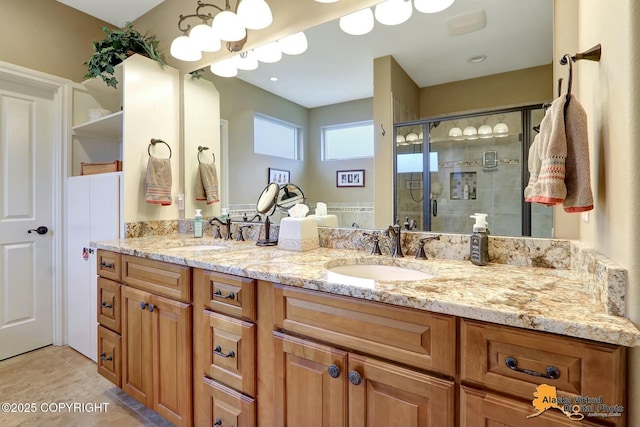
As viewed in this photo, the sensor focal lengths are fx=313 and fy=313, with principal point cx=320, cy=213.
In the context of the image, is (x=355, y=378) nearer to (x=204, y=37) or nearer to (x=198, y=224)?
(x=198, y=224)

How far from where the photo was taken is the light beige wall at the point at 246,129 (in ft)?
6.23

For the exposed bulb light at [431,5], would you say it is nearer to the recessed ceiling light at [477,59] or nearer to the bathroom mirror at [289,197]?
the recessed ceiling light at [477,59]

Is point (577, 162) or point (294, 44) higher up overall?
point (294, 44)

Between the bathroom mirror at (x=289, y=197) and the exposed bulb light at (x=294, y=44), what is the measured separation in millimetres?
762

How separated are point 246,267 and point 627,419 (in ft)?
3.50

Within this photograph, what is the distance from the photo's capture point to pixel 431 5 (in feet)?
4.51

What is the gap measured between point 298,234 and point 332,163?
1.40ft

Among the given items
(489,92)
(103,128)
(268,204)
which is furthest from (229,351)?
(103,128)

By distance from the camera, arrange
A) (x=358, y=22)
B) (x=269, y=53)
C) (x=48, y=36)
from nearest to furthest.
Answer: (x=358, y=22)
(x=269, y=53)
(x=48, y=36)

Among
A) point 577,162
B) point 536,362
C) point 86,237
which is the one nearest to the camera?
point 536,362

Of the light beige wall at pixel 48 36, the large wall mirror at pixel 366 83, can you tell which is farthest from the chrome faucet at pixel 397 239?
the light beige wall at pixel 48 36

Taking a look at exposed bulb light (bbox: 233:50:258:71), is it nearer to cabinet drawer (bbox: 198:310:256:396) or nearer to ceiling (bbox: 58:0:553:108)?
ceiling (bbox: 58:0:553:108)

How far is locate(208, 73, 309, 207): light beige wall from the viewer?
74.7 inches

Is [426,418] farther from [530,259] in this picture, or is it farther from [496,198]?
[496,198]
